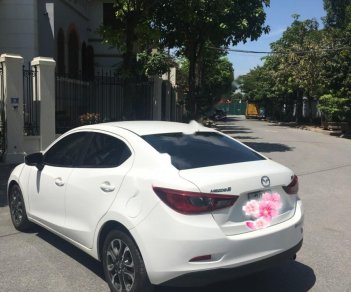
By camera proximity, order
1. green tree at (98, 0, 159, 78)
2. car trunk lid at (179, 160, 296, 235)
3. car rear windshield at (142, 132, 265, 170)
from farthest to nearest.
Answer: green tree at (98, 0, 159, 78)
car rear windshield at (142, 132, 265, 170)
car trunk lid at (179, 160, 296, 235)

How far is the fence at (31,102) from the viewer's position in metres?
13.6

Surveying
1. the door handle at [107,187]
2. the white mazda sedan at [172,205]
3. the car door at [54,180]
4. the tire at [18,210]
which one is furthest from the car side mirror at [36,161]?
the door handle at [107,187]

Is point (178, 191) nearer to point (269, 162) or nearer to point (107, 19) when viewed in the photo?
point (269, 162)

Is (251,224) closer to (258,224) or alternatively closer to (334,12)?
(258,224)

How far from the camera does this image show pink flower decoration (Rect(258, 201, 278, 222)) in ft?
14.0

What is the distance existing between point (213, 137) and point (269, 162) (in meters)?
0.70

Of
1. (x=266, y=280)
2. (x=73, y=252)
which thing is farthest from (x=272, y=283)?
(x=73, y=252)

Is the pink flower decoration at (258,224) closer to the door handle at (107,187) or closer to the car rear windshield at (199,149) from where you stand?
the car rear windshield at (199,149)

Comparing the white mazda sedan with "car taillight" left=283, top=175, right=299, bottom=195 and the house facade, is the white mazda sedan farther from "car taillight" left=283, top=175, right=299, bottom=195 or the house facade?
the house facade

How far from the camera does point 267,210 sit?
432cm

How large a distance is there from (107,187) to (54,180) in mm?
1127

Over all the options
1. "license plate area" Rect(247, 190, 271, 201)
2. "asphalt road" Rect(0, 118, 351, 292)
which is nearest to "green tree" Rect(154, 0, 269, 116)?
"asphalt road" Rect(0, 118, 351, 292)

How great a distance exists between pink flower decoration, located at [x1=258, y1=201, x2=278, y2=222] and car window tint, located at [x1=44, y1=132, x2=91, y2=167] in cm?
203

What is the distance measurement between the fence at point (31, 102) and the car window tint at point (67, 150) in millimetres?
8020
